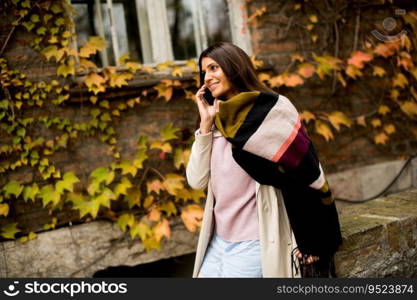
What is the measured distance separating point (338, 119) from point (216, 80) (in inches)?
104

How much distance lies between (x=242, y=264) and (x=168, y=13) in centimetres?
301

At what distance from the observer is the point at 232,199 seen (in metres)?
1.85

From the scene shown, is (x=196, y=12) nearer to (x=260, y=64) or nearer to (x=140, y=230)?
(x=260, y=64)

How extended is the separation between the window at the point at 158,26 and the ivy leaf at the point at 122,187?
1.17 meters

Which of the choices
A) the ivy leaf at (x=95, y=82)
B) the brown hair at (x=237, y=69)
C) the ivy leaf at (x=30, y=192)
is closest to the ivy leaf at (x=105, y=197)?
the ivy leaf at (x=30, y=192)

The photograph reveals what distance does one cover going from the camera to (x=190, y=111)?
12.6 feet

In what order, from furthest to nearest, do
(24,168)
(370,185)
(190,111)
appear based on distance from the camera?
(370,185) < (190,111) < (24,168)

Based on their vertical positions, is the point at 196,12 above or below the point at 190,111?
above

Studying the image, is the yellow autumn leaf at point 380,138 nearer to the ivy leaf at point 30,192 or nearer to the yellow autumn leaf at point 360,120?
the yellow autumn leaf at point 360,120

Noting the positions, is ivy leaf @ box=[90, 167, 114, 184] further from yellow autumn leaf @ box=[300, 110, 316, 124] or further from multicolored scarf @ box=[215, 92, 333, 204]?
yellow autumn leaf @ box=[300, 110, 316, 124]

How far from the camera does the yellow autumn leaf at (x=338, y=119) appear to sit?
13.7 ft

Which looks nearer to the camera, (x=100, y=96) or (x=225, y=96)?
(x=225, y=96)

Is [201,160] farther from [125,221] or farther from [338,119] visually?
[338,119]

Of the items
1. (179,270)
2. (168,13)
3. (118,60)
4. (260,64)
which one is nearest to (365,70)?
(260,64)
